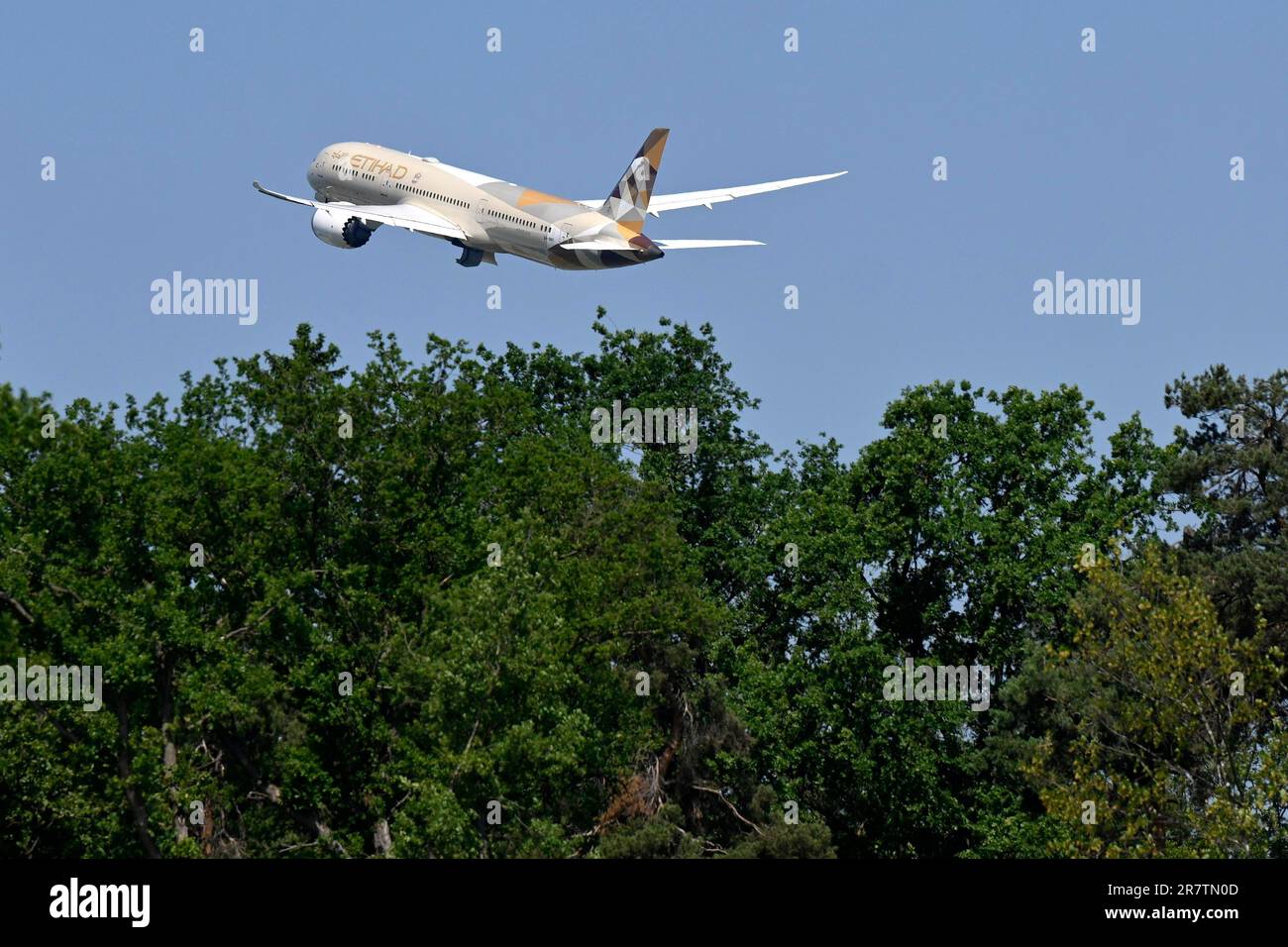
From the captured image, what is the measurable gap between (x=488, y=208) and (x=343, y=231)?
21.6 feet

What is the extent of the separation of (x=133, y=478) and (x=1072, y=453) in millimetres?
34515

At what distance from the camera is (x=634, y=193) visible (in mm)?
100500

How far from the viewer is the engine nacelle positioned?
3979 inches

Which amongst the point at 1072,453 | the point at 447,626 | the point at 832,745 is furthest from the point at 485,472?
the point at 1072,453

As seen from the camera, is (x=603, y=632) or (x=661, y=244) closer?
(x=603, y=632)

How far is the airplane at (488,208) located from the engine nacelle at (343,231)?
42 mm

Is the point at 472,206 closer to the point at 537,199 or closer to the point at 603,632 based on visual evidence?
the point at 537,199
